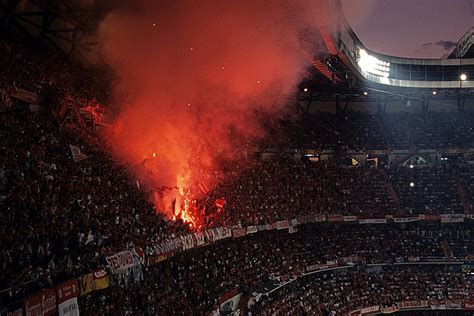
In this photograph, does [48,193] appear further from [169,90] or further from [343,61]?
[343,61]

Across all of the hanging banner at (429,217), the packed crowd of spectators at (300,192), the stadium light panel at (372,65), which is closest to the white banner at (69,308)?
the packed crowd of spectators at (300,192)

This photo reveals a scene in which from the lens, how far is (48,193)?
12.9 metres

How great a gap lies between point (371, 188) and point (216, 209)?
13.5 meters

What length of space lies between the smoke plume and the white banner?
11.5 metres

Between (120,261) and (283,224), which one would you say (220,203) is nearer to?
(283,224)

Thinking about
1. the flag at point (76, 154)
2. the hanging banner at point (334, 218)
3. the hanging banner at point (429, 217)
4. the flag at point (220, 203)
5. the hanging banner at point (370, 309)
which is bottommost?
the hanging banner at point (370, 309)

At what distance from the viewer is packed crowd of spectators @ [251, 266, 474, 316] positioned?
2516cm

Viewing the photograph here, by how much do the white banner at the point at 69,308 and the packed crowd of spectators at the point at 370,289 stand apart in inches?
518

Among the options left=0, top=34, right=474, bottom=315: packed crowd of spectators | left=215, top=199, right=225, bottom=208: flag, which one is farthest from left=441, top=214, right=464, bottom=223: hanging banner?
left=215, top=199, right=225, bottom=208: flag

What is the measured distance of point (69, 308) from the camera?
11.3 metres

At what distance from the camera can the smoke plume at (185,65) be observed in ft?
75.0

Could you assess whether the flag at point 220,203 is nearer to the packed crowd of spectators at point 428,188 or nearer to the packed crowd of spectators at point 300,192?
the packed crowd of spectators at point 300,192

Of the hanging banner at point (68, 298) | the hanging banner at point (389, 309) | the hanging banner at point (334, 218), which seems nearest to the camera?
the hanging banner at point (68, 298)

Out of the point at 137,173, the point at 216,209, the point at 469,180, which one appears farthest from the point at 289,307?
the point at 469,180
